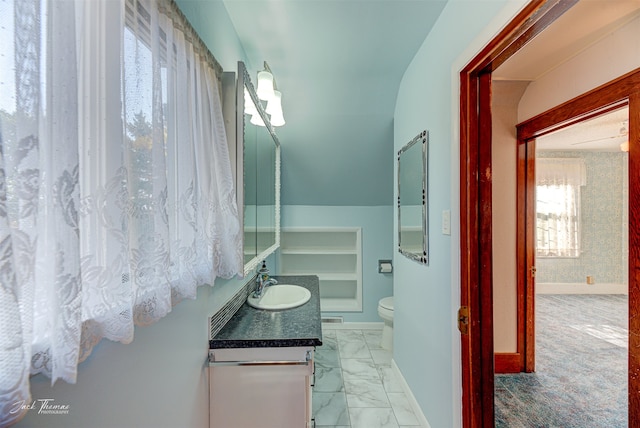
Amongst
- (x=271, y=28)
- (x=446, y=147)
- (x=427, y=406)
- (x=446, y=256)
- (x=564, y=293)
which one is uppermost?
(x=271, y=28)

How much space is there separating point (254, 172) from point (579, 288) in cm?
228

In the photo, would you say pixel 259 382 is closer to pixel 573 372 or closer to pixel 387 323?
pixel 387 323

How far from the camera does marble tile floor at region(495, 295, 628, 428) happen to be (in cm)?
135

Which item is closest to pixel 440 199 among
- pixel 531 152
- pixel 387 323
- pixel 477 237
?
pixel 477 237

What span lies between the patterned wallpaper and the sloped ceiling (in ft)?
3.89

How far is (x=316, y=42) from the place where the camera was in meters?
1.68

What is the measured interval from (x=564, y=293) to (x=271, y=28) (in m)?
2.77

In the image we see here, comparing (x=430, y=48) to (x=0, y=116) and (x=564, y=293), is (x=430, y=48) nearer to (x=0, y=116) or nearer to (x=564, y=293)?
(x=0, y=116)

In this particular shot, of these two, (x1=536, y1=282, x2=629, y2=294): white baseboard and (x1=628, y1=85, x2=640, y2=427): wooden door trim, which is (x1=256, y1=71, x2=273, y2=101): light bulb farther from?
(x1=536, y1=282, x2=629, y2=294): white baseboard

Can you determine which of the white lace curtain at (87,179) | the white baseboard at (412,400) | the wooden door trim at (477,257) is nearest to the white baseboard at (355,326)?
the white baseboard at (412,400)

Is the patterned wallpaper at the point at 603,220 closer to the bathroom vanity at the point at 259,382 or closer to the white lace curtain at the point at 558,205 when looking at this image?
the white lace curtain at the point at 558,205

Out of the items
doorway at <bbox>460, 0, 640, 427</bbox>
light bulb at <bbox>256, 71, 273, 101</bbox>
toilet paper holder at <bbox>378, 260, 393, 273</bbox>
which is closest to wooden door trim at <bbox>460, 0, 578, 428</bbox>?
doorway at <bbox>460, 0, 640, 427</bbox>

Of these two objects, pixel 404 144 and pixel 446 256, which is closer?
pixel 446 256

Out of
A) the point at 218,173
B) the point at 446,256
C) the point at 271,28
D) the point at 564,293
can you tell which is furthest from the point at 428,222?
the point at 271,28
